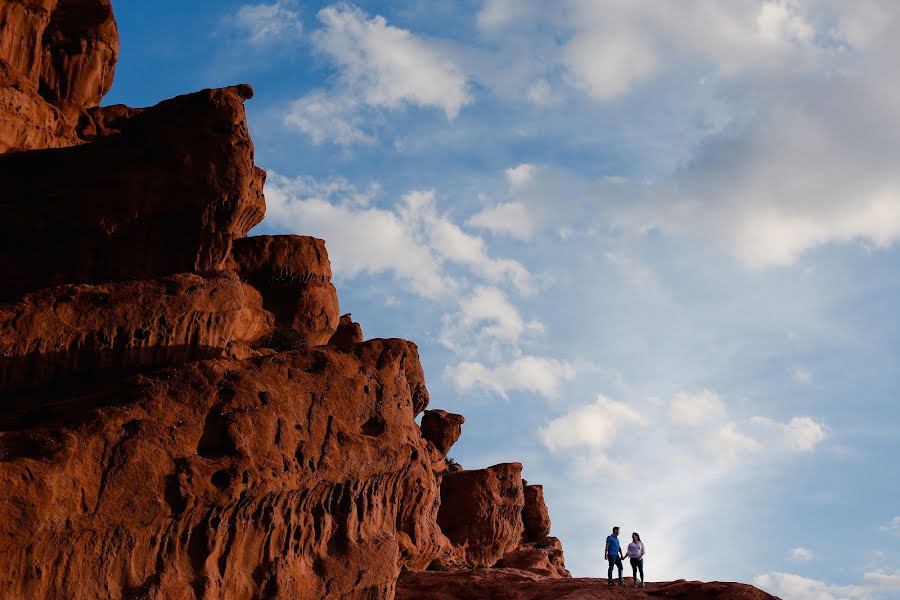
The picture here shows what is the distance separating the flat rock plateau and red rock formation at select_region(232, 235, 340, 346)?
0.09 meters

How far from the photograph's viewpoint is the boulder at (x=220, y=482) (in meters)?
19.1

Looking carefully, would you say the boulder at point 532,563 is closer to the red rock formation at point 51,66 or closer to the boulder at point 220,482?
the boulder at point 220,482

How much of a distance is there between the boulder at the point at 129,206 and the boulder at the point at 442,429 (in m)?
34.1

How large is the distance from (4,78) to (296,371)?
55.6 feet

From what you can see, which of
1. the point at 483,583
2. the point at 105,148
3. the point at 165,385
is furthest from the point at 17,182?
the point at 483,583

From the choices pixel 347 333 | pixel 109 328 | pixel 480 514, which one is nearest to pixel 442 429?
pixel 480 514

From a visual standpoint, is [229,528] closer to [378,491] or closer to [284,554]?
[284,554]

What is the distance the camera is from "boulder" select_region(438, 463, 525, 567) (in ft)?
201

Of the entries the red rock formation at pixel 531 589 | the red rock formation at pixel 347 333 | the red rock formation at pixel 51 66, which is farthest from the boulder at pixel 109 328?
the red rock formation at pixel 347 333

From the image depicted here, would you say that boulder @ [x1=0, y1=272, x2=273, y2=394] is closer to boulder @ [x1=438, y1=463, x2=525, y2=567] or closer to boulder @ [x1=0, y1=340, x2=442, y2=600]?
boulder @ [x1=0, y1=340, x2=442, y2=600]

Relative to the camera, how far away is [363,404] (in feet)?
85.7

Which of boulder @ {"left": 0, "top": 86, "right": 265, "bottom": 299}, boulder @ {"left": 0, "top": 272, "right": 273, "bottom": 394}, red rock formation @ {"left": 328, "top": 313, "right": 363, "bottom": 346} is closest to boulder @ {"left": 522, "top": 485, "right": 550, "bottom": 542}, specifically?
red rock formation @ {"left": 328, "top": 313, "right": 363, "bottom": 346}

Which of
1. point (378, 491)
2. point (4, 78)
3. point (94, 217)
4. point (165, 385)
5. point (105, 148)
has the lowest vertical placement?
point (378, 491)

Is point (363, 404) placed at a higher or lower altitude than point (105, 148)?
lower
